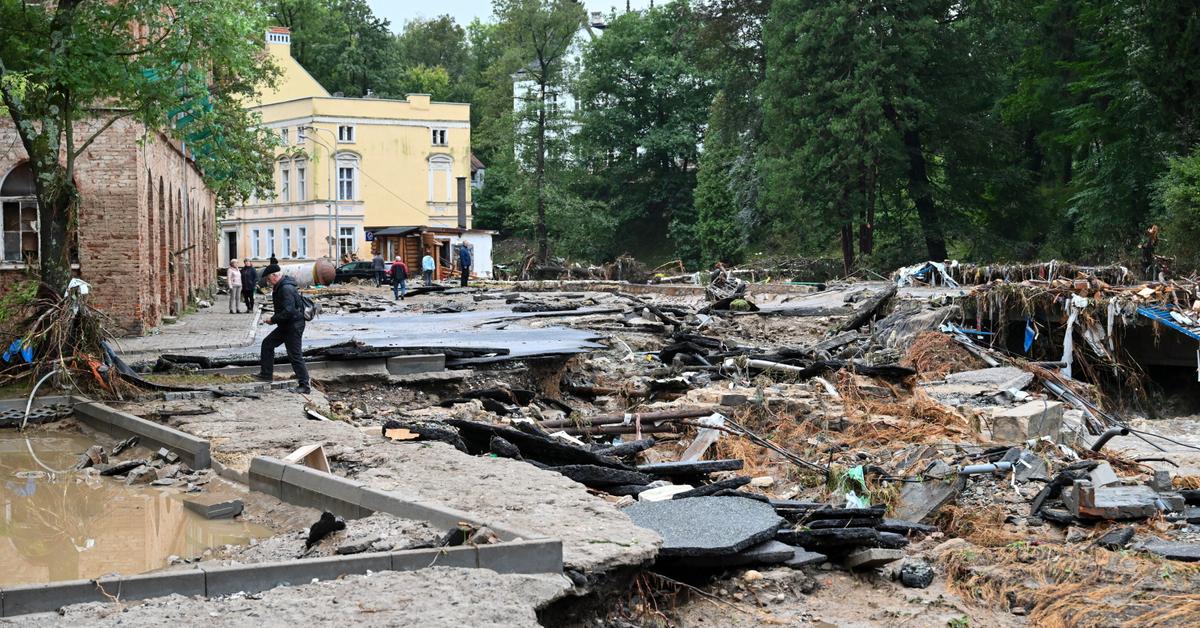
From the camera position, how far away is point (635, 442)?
38.0ft

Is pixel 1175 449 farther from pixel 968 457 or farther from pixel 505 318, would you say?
pixel 505 318

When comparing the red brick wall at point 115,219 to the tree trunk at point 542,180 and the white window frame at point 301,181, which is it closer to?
the tree trunk at point 542,180

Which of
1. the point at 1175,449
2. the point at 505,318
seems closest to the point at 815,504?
the point at 1175,449

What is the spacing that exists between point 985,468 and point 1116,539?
1802 millimetres

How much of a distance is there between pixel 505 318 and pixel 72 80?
45.0 ft

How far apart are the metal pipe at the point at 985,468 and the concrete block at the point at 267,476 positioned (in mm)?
5730

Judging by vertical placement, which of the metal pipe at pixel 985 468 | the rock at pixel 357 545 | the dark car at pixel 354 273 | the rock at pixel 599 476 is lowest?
the metal pipe at pixel 985 468

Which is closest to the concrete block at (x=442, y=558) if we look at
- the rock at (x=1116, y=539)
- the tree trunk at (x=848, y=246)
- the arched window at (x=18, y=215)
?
the rock at (x=1116, y=539)

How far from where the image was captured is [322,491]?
842 centimetres

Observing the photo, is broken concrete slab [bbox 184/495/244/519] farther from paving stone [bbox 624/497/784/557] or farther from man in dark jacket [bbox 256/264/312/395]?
man in dark jacket [bbox 256/264/312/395]

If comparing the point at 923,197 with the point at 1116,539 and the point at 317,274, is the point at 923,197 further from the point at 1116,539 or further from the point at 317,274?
the point at 1116,539

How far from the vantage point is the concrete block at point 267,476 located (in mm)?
9000

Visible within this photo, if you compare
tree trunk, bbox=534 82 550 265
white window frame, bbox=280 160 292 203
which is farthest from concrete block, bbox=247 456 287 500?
white window frame, bbox=280 160 292 203

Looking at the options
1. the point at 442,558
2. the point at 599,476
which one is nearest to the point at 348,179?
the point at 599,476
